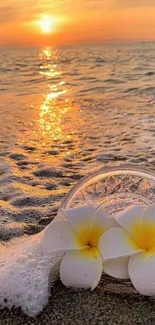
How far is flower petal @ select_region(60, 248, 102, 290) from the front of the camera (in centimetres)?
184

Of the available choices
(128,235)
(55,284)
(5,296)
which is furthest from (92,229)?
(5,296)

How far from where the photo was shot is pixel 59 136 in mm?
5430

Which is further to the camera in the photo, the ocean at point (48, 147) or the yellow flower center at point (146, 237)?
the ocean at point (48, 147)

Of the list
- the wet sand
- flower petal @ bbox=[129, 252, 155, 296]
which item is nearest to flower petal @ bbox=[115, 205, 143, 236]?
flower petal @ bbox=[129, 252, 155, 296]

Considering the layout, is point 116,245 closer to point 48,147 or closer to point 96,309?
point 96,309

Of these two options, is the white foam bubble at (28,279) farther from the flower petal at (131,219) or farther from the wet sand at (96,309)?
the flower petal at (131,219)

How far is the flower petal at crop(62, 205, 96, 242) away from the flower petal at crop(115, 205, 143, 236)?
0.11 metres

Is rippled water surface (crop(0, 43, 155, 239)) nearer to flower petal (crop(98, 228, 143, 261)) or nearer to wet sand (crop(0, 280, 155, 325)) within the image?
wet sand (crop(0, 280, 155, 325))

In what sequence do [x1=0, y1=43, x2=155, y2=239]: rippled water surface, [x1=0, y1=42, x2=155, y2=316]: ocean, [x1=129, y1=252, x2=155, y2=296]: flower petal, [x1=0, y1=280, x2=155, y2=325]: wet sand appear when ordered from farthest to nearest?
[x1=0, y1=43, x2=155, y2=239]: rippled water surface < [x1=0, y1=42, x2=155, y2=316]: ocean < [x1=0, y1=280, x2=155, y2=325]: wet sand < [x1=129, y1=252, x2=155, y2=296]: flower petal

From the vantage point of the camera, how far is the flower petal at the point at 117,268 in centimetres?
186

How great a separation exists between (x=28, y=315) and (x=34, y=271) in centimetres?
19

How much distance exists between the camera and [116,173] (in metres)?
2.61

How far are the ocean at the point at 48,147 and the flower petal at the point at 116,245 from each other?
0.34 m

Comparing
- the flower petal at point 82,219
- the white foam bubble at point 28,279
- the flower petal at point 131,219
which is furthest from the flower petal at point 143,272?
the white foam bubble at point 28,279
